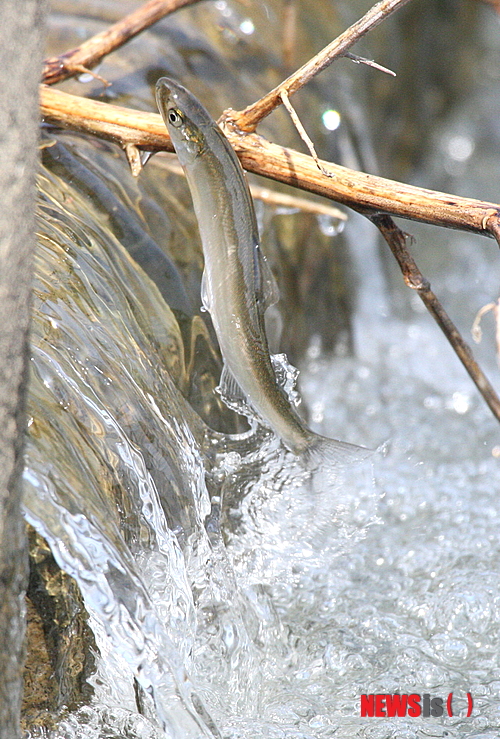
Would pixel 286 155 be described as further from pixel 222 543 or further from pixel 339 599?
pixel 339 599

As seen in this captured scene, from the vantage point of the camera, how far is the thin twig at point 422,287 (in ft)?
5.63

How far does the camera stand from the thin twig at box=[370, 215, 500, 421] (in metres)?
1.72

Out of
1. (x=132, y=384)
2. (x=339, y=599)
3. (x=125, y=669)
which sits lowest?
(x=125, y=669)

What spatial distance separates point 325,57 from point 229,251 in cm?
48

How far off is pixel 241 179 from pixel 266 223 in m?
1.26

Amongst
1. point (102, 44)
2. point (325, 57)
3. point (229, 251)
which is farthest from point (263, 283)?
point (102, 44)

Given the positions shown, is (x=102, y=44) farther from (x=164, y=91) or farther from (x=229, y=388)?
(x=229, y=388)

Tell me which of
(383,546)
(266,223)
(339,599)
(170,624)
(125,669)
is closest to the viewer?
(125,669)

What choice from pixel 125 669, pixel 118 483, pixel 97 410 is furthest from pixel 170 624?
pixel 97 410

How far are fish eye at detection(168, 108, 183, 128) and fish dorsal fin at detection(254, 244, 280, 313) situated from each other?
324 mm

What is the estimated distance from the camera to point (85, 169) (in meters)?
2.20

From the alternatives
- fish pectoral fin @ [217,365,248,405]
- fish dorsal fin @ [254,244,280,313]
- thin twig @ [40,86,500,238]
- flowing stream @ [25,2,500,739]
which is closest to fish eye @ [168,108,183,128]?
thin twig @ [40,86,500,238]

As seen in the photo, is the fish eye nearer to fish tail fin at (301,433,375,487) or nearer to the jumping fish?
the jumping fish

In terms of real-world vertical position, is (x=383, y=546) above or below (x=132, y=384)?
below
